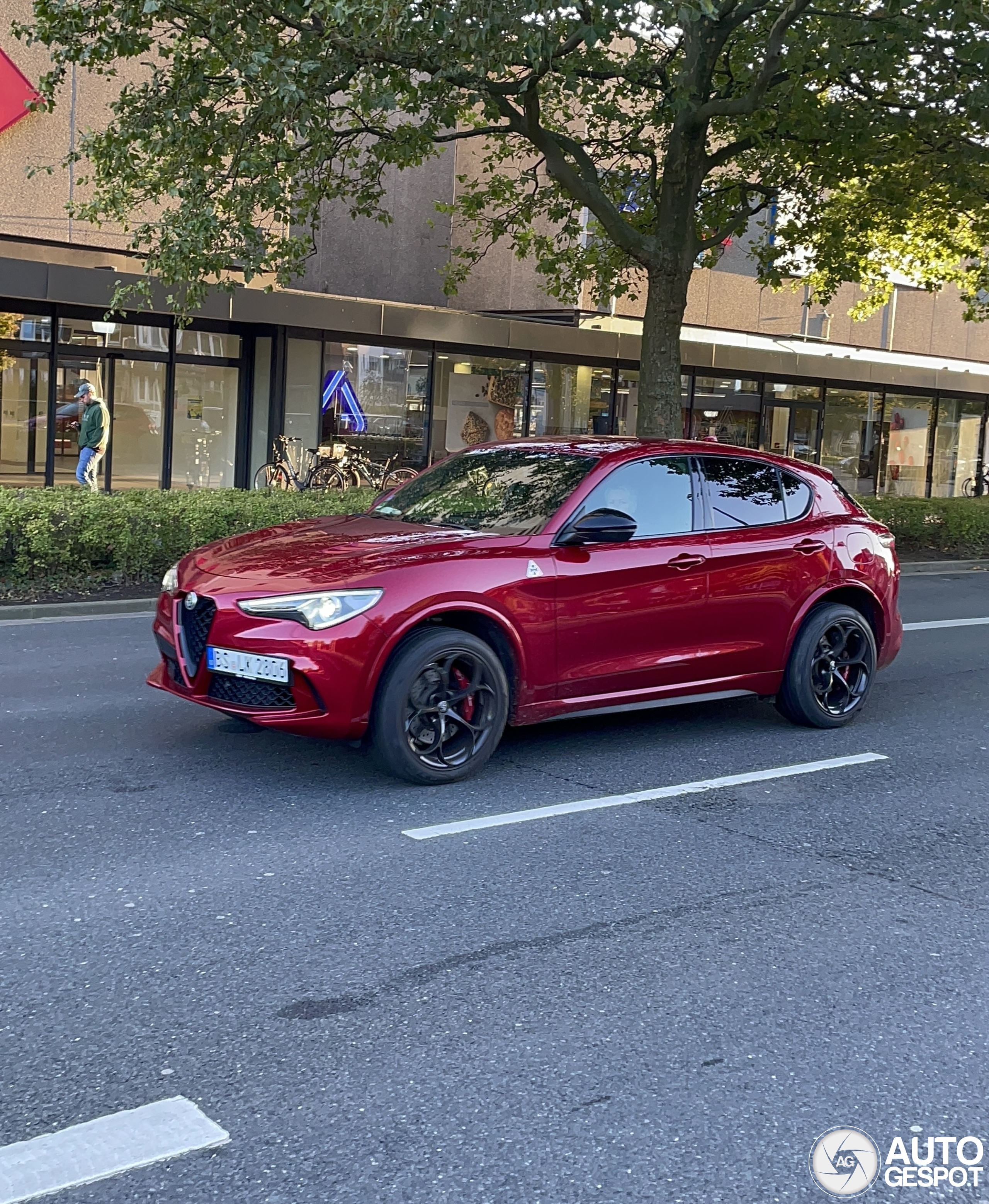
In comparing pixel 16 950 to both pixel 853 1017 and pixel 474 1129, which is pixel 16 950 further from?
pixel 853 1017

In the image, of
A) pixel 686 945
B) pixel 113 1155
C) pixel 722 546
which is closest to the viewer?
pixel 113 1155

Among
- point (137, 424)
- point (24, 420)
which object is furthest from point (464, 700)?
point (137, 424)

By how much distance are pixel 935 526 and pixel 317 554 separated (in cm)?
1557

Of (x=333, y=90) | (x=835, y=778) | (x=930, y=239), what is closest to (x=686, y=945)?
(x=835, y=778)

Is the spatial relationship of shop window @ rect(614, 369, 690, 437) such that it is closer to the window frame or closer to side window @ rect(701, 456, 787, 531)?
the window frame

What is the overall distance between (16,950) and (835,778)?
4.19 meters

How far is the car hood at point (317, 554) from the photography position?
5934 mm

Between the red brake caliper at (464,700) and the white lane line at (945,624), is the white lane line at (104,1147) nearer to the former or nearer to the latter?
the red brake caliper at (464,700)

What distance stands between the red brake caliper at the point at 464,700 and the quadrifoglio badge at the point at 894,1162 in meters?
3.15

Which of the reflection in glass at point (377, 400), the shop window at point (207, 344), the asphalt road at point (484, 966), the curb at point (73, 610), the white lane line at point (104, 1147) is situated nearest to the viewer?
the white lane line at point (104, 1147)

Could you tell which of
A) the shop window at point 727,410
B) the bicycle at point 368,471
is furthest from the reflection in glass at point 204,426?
the shop window at point 727,410

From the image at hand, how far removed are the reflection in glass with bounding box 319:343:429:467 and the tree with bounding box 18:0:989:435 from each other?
125 inches

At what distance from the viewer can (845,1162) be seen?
3.11 metres

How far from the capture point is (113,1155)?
2982 mm
